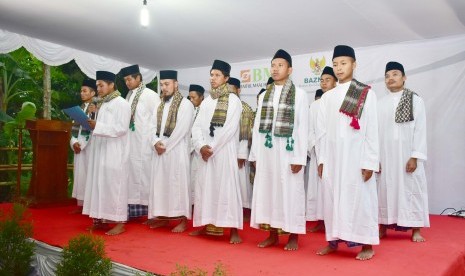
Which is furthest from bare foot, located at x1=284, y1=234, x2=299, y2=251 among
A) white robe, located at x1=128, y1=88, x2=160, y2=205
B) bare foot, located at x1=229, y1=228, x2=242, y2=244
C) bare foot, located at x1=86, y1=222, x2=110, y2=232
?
white robe, located at x1=128, y1=88, x2=160, y2=205

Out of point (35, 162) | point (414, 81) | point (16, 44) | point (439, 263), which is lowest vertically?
point (439, 263)

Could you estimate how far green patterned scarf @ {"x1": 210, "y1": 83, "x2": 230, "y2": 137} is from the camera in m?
3.99

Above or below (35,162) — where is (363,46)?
above

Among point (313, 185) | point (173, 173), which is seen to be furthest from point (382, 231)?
point (173, 173)

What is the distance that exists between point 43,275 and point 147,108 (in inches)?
92.9

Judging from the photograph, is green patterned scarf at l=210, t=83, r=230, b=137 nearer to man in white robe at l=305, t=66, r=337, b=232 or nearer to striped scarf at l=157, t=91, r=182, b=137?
striped scarf at l=157, t=91, r=182, b=137

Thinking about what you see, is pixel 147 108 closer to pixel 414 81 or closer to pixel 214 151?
pixel 214 151

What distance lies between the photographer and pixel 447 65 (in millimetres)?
5844

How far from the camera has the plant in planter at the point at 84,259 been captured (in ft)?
8.77

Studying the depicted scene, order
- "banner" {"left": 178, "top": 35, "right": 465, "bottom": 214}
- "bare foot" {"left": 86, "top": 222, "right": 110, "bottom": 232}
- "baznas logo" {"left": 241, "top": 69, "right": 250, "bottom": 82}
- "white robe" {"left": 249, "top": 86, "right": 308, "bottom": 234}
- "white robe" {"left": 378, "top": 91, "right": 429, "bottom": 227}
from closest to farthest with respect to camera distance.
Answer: "white robe" {"left": 249, "top": 86, "right": 308, "bottom": 234}, "white robe" {"left": 378, "top": 91, "right": 429, "bottom": 227}, "bare foot" {"left": 86, "top": 222, "right": 110, "bottom": 232}, "banner" {"left": 178, "top": 35, "right": 465, "bottom": 214}, "baznas logo" {"left": 241, "top": 69, "right": 250, "bottom": 82}

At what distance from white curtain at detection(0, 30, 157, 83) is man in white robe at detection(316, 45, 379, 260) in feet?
18.3

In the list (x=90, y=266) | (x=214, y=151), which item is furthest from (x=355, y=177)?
(x=90, y=266)

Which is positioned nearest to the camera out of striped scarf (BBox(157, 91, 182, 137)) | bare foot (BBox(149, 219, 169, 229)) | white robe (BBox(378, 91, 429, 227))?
white robe (BBox(378, 91, 429, 227))

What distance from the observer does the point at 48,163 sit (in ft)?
19.8
